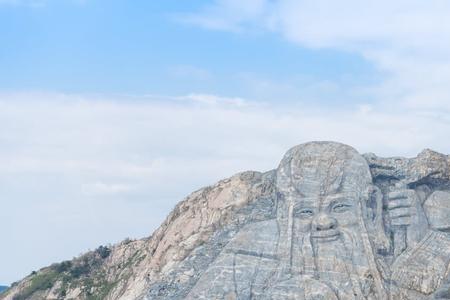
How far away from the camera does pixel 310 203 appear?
100ft

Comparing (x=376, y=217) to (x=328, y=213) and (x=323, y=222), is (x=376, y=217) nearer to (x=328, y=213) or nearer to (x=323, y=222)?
(x=328, y=213)

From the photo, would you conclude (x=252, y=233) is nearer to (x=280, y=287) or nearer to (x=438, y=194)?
(x=280, y=287)

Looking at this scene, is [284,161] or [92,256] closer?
[284,161]

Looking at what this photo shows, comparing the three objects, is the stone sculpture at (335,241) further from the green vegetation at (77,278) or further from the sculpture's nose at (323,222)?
the green vegetation at (77,278)

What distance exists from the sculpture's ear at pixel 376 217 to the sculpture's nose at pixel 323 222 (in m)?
0.91

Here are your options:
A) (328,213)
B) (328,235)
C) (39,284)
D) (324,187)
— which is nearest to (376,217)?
(328,213)

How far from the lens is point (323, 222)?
30156 millimetres

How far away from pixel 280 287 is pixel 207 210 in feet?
15.0

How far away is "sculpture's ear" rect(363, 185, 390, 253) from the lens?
99.0ft

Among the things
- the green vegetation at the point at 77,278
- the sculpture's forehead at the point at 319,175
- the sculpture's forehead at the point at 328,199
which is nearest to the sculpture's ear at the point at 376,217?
the sculpture's forehead at the point at 328,199

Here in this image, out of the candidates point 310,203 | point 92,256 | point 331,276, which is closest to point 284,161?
point 310,203

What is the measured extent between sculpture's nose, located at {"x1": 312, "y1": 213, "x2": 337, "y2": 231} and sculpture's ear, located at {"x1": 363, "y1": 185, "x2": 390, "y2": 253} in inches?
35.8

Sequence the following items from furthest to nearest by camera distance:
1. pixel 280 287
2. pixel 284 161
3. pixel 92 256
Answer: pixel 92 256, pixel 284 161, pixel 280 287

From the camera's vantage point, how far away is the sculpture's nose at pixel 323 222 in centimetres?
3016
